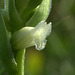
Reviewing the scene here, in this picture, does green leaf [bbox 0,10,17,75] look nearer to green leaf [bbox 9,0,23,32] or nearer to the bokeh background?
green leaf [bbox 9,0,23,32]

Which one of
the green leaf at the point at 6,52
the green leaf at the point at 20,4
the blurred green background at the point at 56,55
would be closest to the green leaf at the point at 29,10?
the green leaf at the point at 20,4

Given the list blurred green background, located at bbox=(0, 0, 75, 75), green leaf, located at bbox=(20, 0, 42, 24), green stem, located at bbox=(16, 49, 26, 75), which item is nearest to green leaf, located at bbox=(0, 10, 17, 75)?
green stem, located at bbox=(16, 49, 26, 75)

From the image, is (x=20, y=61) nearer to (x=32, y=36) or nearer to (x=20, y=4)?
(x=32, y=36)

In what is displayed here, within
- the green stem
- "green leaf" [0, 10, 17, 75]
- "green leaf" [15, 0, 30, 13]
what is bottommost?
the green stem

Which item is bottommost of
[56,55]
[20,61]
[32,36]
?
[56,55]

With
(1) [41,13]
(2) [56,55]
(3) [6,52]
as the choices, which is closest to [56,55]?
(2) [56,55]

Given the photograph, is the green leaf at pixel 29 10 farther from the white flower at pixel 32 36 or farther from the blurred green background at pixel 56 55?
the blurred green background at pixel 56 55

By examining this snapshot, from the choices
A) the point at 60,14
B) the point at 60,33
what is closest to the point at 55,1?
the point at 60,14
